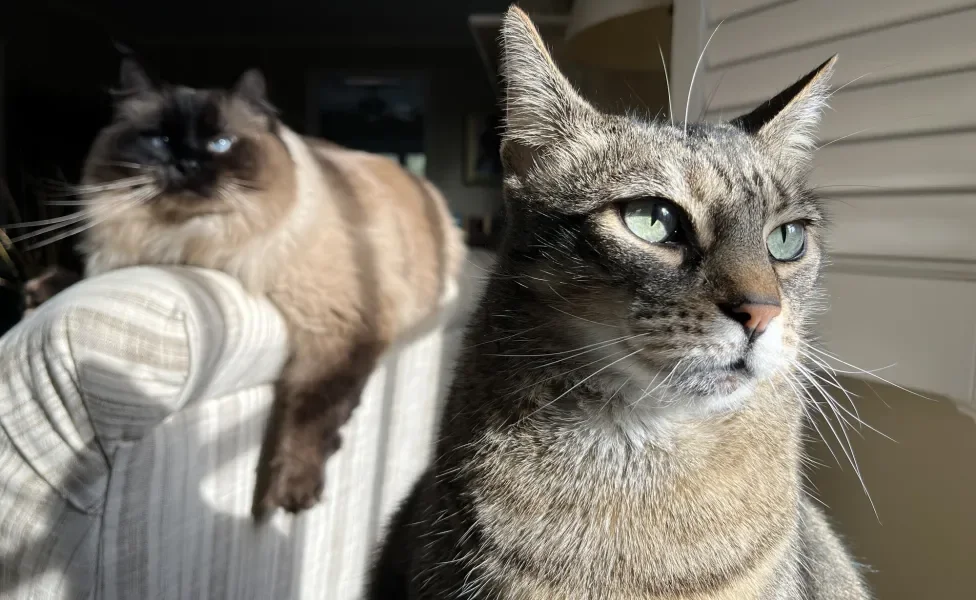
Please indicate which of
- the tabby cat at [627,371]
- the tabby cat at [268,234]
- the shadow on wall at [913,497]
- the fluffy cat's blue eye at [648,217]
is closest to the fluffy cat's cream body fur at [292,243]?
the tabby cat at [268,234]

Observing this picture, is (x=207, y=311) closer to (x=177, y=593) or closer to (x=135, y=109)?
(x=177, y=593)

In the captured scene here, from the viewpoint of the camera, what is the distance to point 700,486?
2.03 feet

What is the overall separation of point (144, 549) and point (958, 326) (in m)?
1.21

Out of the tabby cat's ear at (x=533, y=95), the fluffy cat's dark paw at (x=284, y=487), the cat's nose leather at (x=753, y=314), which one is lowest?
the fluffy cat's dark paw at (x=284, y=487)

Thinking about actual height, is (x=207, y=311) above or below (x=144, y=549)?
above

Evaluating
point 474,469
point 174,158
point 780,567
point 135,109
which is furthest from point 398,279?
point 780,567

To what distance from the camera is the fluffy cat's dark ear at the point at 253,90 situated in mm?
1479

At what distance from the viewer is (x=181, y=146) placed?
133 cm

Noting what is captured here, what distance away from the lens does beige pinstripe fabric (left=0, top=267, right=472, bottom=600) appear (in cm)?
76

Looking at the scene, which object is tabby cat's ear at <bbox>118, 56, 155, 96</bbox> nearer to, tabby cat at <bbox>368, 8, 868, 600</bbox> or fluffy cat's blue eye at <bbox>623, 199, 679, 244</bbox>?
tabby cat at <bbox>368, 8, 868, 600</bbox>

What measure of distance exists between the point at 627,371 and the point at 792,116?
1.41 feet

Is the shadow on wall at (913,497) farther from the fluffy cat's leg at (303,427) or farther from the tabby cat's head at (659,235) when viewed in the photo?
the fluffy cat's leg at (303,427)

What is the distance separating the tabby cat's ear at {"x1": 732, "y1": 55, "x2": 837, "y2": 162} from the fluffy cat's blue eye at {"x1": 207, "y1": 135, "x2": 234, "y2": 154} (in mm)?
1083

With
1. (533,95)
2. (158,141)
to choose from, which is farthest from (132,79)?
(533,95)
